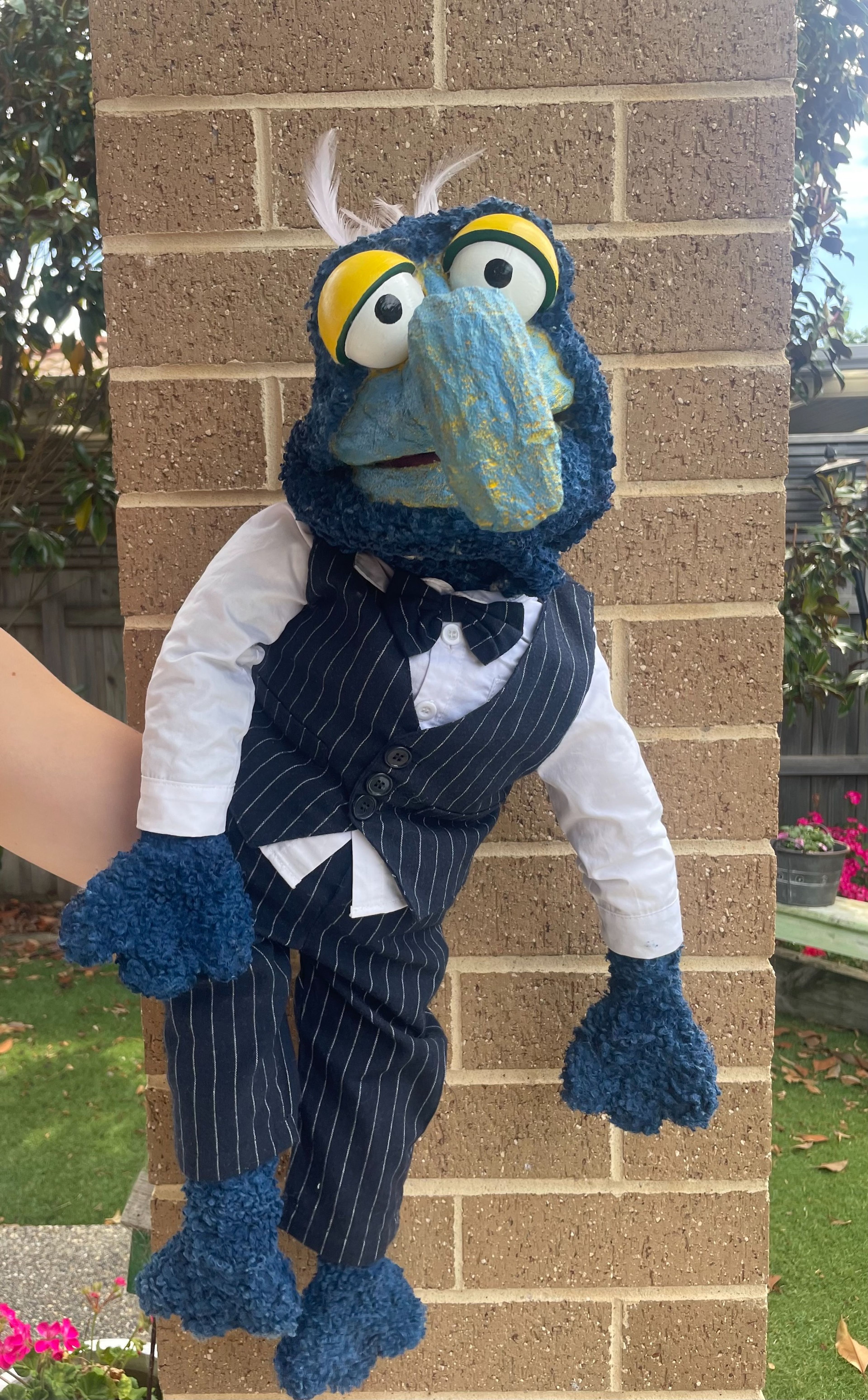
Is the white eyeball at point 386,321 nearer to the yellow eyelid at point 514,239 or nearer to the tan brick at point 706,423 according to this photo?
the yellow eyelid at point 514,239

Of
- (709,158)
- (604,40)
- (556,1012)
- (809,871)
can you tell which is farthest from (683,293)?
(809,871)

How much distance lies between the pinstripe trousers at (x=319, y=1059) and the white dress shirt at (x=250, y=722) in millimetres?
42

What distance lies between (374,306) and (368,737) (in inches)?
17.1

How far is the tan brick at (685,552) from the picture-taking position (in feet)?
4.71

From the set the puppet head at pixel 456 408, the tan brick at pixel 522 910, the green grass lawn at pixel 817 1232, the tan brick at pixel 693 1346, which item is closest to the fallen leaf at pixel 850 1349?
the green grass lawn at pixel 817 1232

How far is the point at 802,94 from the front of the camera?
413 cm

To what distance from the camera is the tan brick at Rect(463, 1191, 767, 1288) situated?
1.55m

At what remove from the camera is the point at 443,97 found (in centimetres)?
134

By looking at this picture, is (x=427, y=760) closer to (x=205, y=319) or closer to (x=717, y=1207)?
(x=205, y=319)

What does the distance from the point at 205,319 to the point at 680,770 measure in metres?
0.92

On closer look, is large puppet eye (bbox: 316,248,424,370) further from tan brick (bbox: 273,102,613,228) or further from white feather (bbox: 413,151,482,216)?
tan brick (bbox: 273,102,613,228)

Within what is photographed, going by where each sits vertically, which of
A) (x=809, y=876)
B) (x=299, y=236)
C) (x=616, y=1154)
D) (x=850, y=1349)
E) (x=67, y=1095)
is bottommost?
Result: (x=67, y=1095)

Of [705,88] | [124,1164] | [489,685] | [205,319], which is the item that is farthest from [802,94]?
[124,1164]

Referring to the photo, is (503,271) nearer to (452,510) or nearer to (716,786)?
(452,510)
